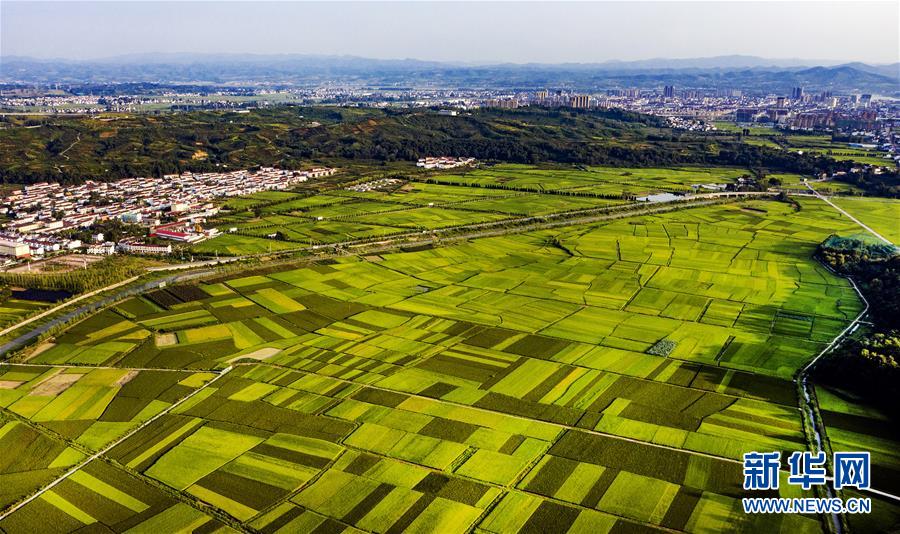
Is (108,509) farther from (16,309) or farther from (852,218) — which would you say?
(852,218)

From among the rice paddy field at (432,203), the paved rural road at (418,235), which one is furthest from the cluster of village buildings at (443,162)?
the paved rural road at (418,235)

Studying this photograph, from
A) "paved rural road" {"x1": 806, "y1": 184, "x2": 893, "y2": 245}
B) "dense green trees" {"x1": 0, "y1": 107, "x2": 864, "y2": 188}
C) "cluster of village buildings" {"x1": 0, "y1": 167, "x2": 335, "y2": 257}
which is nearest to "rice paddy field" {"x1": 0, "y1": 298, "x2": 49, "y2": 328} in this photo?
"cluster of village buildings" {"x1": 0, "y1": 167, "x2": 335, "y2": 257}

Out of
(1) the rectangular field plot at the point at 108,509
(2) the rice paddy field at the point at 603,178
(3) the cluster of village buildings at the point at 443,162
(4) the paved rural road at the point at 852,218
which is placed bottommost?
(1) the rectangular field plot at the point at 108,509

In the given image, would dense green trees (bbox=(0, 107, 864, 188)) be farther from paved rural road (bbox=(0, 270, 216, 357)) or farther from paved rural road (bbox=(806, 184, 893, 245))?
paved rural road (bbox=(0, 270, 216, 357))

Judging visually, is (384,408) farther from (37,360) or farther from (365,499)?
(37,360)

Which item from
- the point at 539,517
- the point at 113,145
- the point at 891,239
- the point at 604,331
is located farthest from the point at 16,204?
the point at 891,239

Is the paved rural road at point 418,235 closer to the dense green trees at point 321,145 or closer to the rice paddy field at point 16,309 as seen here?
the rice paddy field at point 16,309
